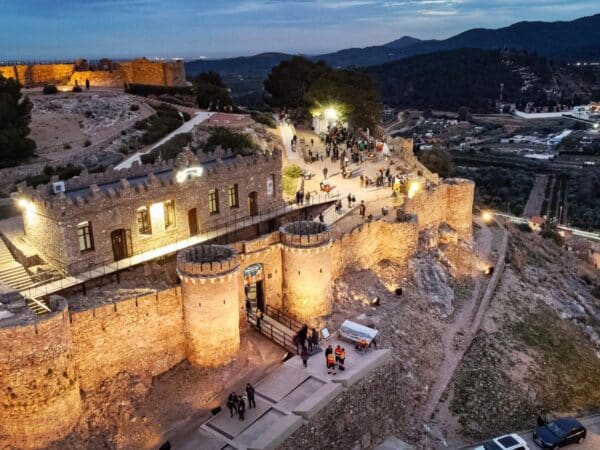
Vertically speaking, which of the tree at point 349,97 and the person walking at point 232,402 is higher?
the tree at point 349,97

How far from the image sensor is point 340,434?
71.0ft

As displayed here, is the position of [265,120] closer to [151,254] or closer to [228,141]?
[228,141]

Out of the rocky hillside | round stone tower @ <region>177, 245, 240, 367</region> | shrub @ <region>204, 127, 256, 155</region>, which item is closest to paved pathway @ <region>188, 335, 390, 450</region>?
round stone tower @ <region>177, 245, 240, 367</region>

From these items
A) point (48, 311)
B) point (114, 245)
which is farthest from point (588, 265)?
point (48, 311)

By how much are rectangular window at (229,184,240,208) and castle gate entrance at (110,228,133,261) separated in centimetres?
612

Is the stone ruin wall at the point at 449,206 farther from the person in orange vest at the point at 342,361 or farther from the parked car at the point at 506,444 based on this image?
the parked car at the point at 506,444

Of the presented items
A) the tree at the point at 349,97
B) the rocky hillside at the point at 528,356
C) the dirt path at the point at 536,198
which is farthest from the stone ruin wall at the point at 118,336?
the dirt path at the point at 536,198

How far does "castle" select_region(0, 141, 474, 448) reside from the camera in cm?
1869

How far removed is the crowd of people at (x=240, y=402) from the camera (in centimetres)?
2033

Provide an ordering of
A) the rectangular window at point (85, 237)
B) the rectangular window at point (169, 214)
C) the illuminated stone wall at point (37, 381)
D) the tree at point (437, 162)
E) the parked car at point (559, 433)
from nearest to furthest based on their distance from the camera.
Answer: the illuminated stone wall at point (37, 381) → the parked car at point (559, 433) → the rectangular window at point (85, 237) → the rectangular window at point (169, 214) → the tree at point (437, 162)

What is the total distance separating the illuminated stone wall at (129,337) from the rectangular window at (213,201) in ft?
24.7

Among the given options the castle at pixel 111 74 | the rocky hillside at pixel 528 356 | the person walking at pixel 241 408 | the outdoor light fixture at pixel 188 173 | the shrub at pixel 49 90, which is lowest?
the rocky hillside at pixel 528 356

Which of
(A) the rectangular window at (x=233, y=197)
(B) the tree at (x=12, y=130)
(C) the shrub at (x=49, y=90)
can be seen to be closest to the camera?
(A) the rectangular window at (x=233, y=197)

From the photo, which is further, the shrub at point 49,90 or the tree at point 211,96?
the tree at point 211,96
